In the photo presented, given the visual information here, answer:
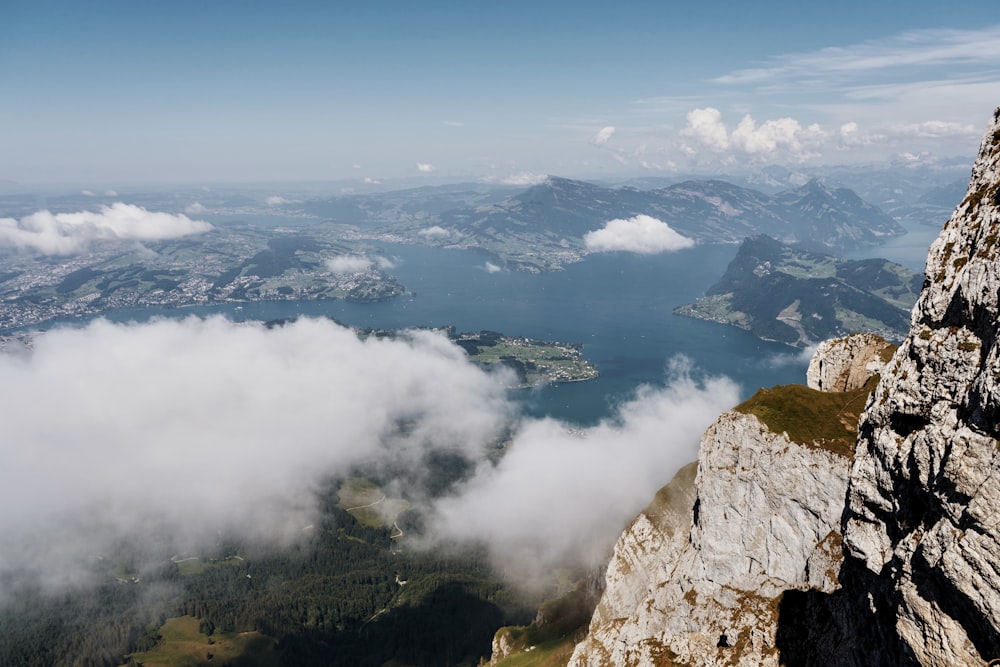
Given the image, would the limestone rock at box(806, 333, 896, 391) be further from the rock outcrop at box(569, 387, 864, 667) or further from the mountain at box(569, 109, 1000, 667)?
the rock outcrop at box(569, 387, 864, 667)

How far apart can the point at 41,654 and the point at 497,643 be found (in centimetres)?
15808

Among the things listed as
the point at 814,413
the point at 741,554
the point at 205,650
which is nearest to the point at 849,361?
the point at 814,413

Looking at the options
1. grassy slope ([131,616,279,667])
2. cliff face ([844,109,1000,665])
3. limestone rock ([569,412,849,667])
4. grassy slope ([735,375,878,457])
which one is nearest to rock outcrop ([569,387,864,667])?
limestone rock ([569,412,849,667])

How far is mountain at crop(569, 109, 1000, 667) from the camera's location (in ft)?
44.4

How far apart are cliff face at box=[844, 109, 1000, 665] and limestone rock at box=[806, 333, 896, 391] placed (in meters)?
31.1

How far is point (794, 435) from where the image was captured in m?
40.6

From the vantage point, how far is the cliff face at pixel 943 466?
1307cm

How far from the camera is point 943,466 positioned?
1445cm

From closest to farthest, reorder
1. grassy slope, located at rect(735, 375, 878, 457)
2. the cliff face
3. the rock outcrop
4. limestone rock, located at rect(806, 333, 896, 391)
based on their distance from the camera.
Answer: the cliff face, the rock outcrop, grassy slope, located at rect(735, 375, 878, 457), limestone rock, located at rect(806, 333, 896, 391)

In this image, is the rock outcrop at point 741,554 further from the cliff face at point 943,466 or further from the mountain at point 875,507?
the cliff face at point 943,466

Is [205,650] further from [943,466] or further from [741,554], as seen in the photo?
[943,466]

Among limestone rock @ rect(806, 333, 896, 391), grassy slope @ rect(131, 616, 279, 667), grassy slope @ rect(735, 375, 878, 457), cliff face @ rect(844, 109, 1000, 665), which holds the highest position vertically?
cliff face @ rect(844, 109, 1000, 665)

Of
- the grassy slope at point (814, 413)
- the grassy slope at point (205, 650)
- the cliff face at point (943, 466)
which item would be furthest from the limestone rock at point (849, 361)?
the grassy slope at point (205, 650)

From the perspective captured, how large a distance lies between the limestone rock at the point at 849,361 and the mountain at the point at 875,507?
0.43 meters
